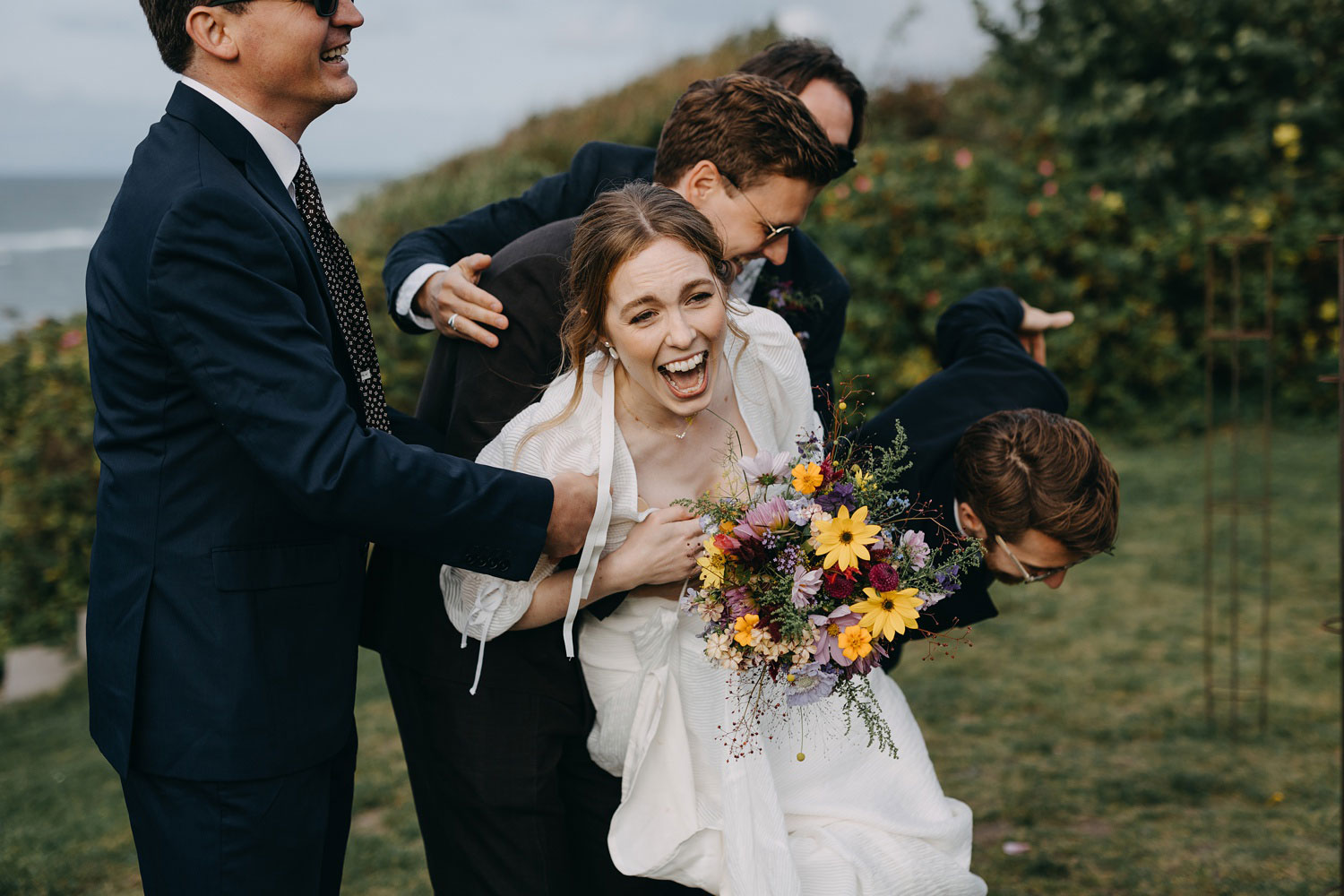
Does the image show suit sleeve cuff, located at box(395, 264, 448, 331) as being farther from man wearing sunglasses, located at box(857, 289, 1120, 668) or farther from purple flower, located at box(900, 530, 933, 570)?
purple flower, located at box(900, 530, 933, 570)

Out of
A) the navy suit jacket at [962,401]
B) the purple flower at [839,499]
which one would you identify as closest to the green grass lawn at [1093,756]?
the navy suit jacket at [962,401]

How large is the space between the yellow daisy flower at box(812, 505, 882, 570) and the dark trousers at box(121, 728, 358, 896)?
1217 mm

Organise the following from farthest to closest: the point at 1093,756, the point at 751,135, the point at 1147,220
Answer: the point at 1147,220 < the point at 1093,756 < the point at 751,135

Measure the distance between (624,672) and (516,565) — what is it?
1.74 ft

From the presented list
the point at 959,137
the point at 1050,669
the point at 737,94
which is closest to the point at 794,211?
the point at 737,94

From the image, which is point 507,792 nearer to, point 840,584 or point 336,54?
point 840,584

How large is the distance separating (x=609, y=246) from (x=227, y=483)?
3.25ft

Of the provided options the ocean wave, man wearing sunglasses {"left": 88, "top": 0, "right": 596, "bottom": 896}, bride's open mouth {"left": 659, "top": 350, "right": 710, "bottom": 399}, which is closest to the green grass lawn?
man wearing sunglasses {"left": 88, "top": 0, "right": 596, "bottom": 896}

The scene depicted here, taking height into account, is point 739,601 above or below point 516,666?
above

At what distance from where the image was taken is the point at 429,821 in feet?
9.81

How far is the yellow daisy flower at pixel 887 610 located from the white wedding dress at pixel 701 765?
1.61 feet

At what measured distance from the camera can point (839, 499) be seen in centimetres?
245

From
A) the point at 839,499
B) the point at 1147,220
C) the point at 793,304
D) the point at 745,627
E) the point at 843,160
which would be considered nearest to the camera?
the point at 745,627

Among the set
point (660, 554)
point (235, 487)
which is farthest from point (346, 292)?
point (660, 554)
